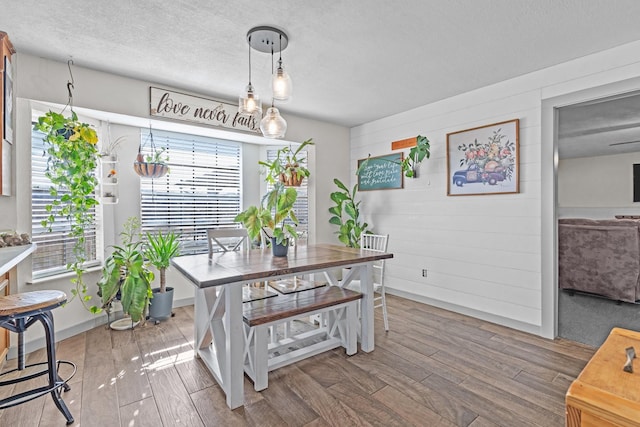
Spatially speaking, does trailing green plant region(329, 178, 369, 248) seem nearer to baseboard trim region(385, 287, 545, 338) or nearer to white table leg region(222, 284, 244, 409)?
baseboard trim region(385, 287, 545, 338)

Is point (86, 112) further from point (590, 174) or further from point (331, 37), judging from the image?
point (590, 174)

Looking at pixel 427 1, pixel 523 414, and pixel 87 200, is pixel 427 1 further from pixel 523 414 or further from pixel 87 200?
pixel 87 200

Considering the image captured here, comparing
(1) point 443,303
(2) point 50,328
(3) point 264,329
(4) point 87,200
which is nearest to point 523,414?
(3) point 264,329

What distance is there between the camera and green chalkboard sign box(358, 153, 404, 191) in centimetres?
429

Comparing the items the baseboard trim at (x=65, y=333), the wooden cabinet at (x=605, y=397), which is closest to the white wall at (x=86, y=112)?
the baseboard trim at (x=65, y=333)

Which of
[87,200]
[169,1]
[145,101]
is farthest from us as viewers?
[145,101]

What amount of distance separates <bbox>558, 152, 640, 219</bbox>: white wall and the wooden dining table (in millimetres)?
6980

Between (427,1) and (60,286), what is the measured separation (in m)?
3.84

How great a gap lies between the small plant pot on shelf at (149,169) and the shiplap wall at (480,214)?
2.85m

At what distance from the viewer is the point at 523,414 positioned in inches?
73.7

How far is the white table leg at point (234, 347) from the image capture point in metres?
1.97

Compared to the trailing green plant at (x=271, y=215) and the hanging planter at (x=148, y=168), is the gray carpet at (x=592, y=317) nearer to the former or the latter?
the trailing green plant at (x=271, y=215)

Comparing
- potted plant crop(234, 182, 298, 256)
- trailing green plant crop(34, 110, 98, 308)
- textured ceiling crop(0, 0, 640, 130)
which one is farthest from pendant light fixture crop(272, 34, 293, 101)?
trailing green plant crop(34, 110, 98, 308)

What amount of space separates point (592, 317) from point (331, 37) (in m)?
3.93
